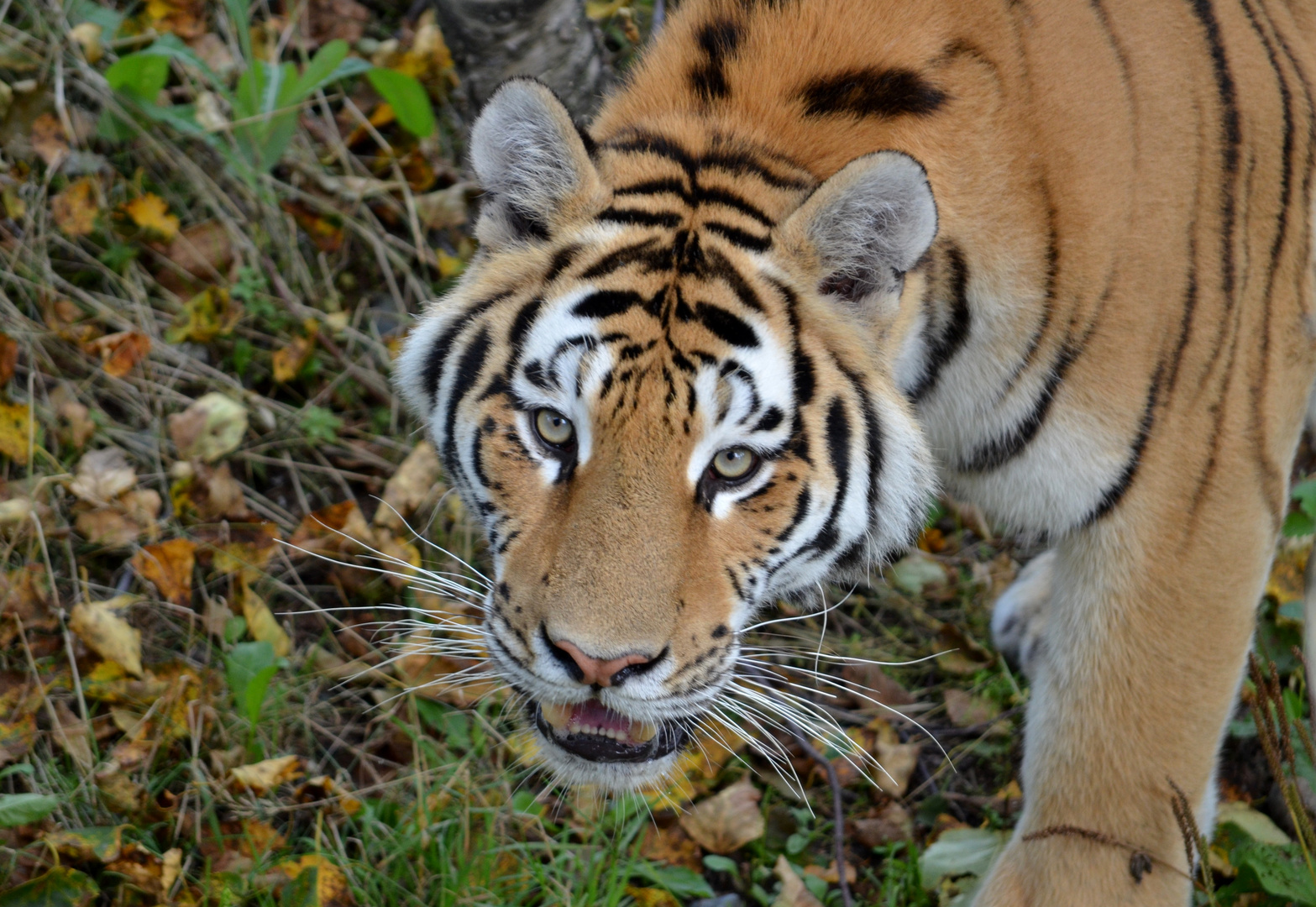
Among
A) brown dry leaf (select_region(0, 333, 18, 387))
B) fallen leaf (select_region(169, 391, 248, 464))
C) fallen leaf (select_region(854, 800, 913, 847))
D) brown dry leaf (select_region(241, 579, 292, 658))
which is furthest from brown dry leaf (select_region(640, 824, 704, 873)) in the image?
brown dry leaf (select_region(0, 333, 18, 387))

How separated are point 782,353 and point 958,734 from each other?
1.48 m

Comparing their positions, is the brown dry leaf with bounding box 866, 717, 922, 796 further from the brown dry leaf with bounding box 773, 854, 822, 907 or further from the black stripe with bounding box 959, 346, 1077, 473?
the black stripe with bounding box 959, 346, 1077, 473

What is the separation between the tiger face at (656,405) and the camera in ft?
→ 6.06

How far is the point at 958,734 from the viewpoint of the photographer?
10.0ft

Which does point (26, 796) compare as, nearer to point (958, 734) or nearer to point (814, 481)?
point (814, 481)

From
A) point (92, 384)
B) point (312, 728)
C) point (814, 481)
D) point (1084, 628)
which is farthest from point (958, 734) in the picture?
point (92, 384)

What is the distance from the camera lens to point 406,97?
3480mm

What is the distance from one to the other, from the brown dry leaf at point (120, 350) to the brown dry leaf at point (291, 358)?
0.34 m

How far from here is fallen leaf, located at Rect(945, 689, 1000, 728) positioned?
308 centimetres

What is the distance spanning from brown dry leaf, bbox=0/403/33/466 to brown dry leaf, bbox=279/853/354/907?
4.24 ft

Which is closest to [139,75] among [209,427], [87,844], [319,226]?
[319,226]

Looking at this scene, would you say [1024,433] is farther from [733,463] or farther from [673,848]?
[673,848]

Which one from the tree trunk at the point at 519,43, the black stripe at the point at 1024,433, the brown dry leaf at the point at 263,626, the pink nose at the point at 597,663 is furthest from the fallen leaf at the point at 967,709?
the tree trunk at the point at 519,43

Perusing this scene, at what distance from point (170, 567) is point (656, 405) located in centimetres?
160
